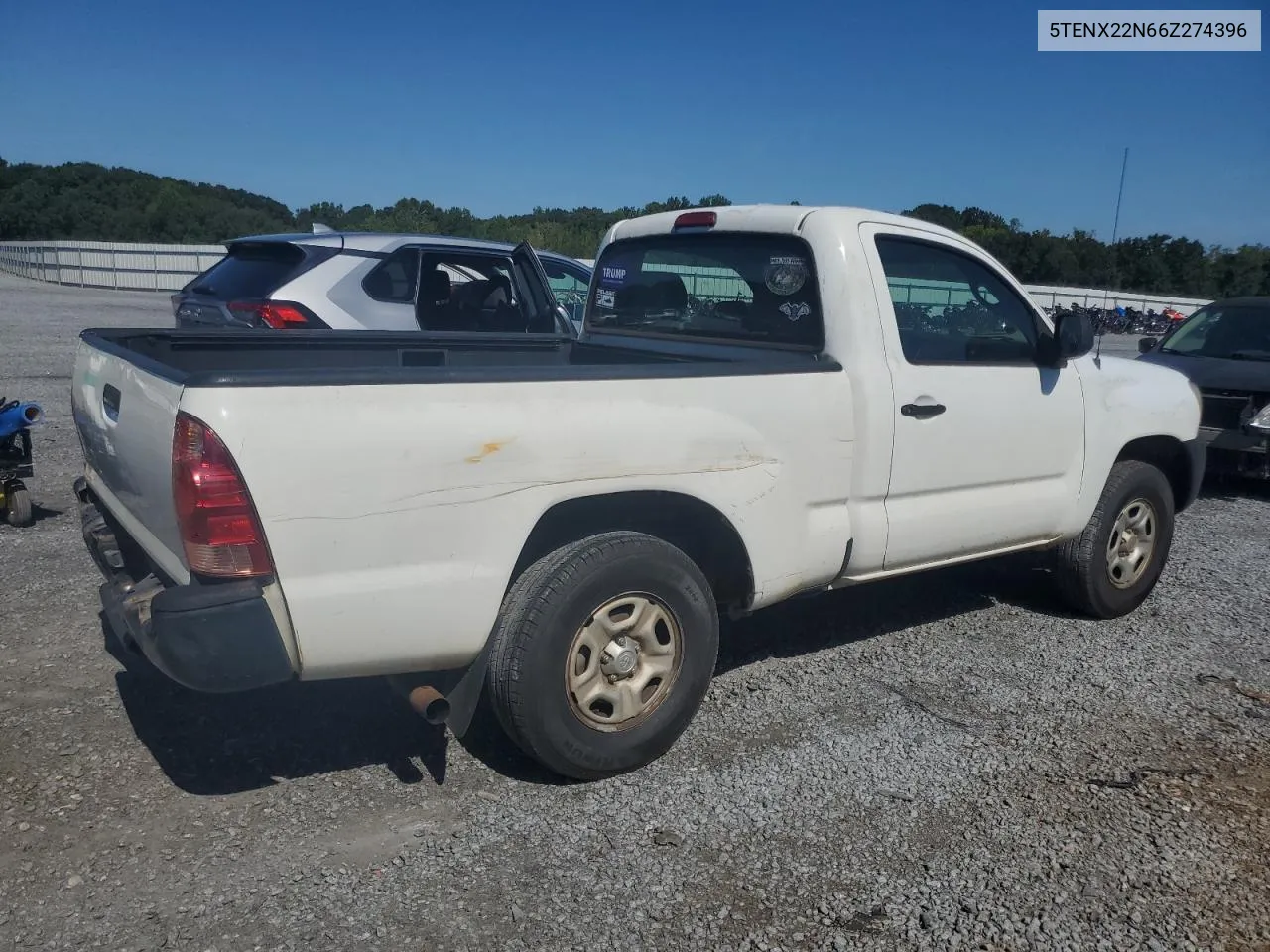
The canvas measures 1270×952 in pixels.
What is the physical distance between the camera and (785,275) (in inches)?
171

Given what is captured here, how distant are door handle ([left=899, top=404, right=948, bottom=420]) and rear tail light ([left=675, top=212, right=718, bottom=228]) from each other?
1249mm

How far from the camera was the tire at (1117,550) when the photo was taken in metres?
5.15

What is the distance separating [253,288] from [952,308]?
16.6 ft

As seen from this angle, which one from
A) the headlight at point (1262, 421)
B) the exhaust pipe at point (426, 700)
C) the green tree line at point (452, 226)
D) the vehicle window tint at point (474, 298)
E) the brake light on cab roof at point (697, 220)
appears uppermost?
the green tree line at point (452, 226)

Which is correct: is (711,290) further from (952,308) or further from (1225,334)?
(1225,334)

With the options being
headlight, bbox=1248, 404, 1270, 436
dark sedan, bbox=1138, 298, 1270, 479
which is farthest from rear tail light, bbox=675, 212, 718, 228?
headlight, bbox=1248, 404, 1270, 436

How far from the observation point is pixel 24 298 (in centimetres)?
2652

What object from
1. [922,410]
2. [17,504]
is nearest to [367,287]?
[17,504]

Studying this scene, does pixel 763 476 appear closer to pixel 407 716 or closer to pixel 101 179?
pixel 407 716

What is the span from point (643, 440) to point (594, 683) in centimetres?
81

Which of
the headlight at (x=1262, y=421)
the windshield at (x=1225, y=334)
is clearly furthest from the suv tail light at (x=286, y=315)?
the windshield at (x=1225, y=334)

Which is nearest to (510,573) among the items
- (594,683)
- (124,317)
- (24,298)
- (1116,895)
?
(594,683)

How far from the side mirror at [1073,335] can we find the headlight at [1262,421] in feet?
14.6

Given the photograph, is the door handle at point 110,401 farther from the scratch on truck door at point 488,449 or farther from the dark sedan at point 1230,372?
the dark sedan at point 1230,372
